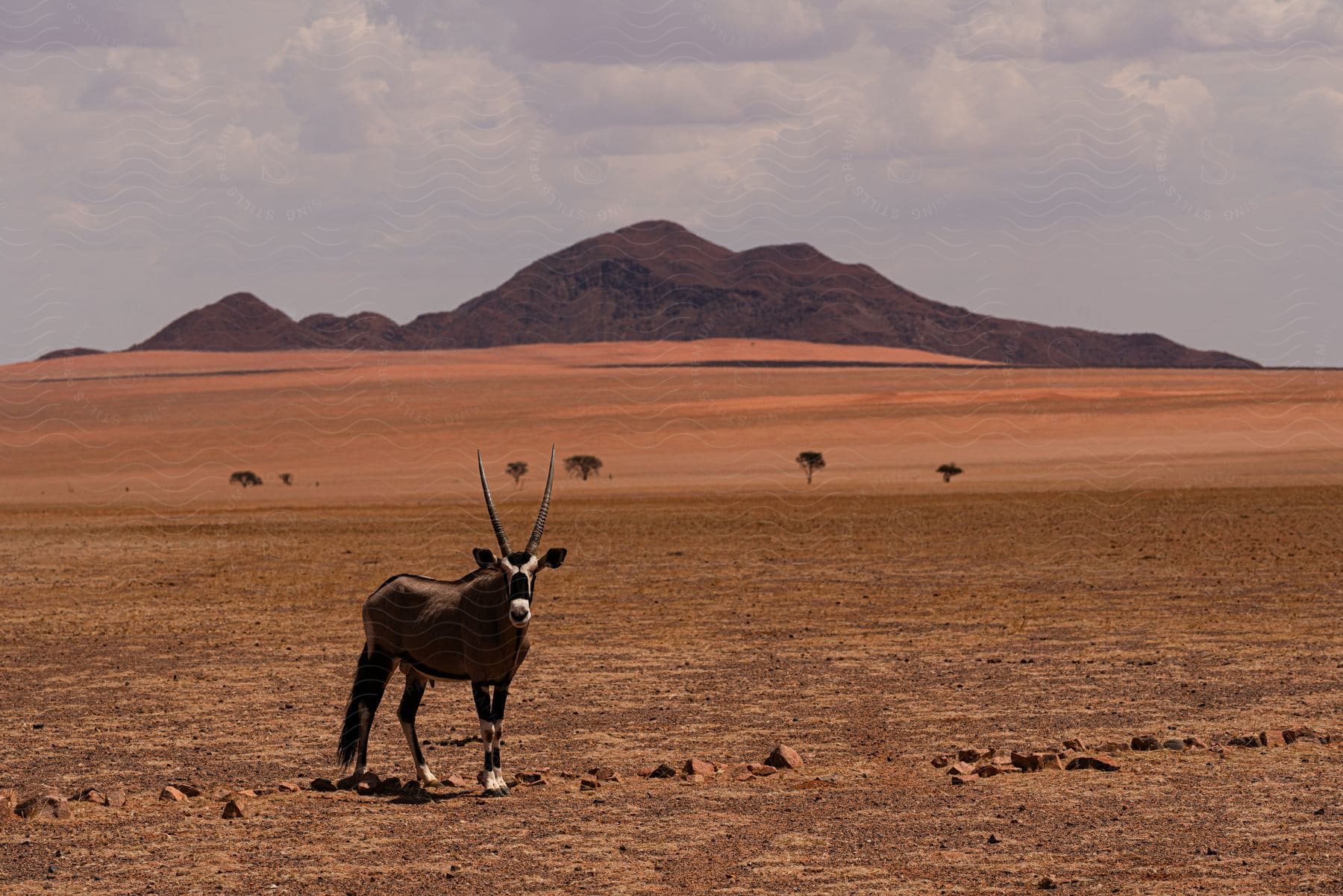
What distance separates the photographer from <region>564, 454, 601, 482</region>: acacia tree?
86875 mm

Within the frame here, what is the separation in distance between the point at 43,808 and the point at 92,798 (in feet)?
1.24

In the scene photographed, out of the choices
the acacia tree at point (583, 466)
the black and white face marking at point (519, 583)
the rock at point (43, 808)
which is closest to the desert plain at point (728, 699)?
the rock at point (43, 808)

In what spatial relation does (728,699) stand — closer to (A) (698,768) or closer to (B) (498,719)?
(A) (698,768)

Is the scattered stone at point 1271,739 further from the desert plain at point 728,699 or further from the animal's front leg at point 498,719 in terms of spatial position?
the animal's front leg at point 498,719

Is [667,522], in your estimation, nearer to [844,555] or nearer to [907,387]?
[844,555]

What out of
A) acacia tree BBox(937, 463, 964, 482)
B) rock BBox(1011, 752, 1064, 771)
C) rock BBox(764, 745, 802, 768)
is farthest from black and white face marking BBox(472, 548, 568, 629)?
acacia tree BBox(937, 463, 964, 482)

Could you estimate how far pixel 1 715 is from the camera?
15.5 meters

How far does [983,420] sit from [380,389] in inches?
2204

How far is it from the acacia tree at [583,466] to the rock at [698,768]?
74.1 metres

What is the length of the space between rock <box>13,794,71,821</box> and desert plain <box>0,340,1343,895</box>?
0.15ft

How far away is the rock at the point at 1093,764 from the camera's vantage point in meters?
11.8

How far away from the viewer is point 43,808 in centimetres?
1069

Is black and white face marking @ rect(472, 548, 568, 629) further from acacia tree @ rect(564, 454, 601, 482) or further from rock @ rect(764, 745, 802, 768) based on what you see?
acacia tree @ rect(564, 454, 601, 482)

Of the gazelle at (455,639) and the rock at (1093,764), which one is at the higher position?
the gazelle at (455,639)
